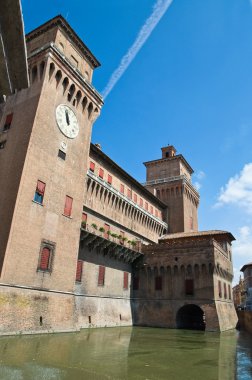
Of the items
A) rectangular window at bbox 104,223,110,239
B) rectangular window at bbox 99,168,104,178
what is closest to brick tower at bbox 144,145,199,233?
rectangular window at bbox 104,223,110,239

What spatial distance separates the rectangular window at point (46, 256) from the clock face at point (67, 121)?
9285 mm

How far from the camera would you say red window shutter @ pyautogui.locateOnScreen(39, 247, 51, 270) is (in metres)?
19.7

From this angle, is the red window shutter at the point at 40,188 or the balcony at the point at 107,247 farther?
the balcony at the point at 107,247

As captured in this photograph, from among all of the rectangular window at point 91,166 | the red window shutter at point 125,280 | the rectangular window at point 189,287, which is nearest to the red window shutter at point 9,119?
the rectangular window at point 91,166

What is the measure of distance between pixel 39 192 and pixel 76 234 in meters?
4.98

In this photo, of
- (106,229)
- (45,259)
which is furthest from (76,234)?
(106,229)

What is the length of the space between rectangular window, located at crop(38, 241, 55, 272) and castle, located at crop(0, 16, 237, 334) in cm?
7

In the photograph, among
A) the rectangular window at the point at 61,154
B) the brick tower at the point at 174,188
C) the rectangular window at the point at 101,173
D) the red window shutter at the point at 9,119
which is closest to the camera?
the rectangular window at the point at 61,154

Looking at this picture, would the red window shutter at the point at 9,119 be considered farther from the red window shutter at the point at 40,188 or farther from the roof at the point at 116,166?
the roof at the point at 116,166

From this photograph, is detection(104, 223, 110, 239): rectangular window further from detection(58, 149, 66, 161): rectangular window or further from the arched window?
the arched window

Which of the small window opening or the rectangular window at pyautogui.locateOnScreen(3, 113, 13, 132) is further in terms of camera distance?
the small window opening

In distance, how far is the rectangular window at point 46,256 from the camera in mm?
19672

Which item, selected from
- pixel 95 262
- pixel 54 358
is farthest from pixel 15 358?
pixel 95 262

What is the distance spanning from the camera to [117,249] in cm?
3062
